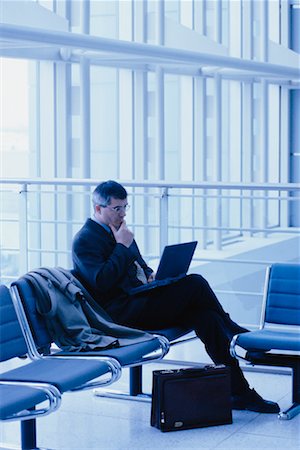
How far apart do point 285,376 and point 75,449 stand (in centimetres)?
168

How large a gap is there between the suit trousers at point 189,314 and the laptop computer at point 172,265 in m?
0.05

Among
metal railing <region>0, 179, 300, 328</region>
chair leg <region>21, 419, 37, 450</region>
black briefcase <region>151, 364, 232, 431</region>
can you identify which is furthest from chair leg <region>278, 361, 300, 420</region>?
metal railing <region>0, 179, 300, 328</region>

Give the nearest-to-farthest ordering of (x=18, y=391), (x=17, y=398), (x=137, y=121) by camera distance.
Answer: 1. (x=17, y=398)
2. (x=18, y=391)
3. (x=137, y=121)

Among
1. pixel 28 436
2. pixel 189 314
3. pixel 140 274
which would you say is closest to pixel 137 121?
pixel 140 274

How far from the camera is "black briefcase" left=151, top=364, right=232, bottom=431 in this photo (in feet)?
13.9

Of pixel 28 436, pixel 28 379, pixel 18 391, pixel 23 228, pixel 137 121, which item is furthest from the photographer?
pixel 137 121

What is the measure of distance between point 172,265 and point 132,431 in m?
0.91

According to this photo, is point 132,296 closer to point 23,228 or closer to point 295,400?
point 295,400

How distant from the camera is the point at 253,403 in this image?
15.0ft

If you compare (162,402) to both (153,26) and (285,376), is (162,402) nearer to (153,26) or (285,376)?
(285,376)

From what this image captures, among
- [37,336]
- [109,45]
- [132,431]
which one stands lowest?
[132,431]

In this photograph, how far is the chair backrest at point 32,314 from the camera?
3.99 m

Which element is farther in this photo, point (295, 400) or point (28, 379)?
point (295, 400)

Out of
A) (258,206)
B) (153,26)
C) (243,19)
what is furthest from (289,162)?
(153,26)
